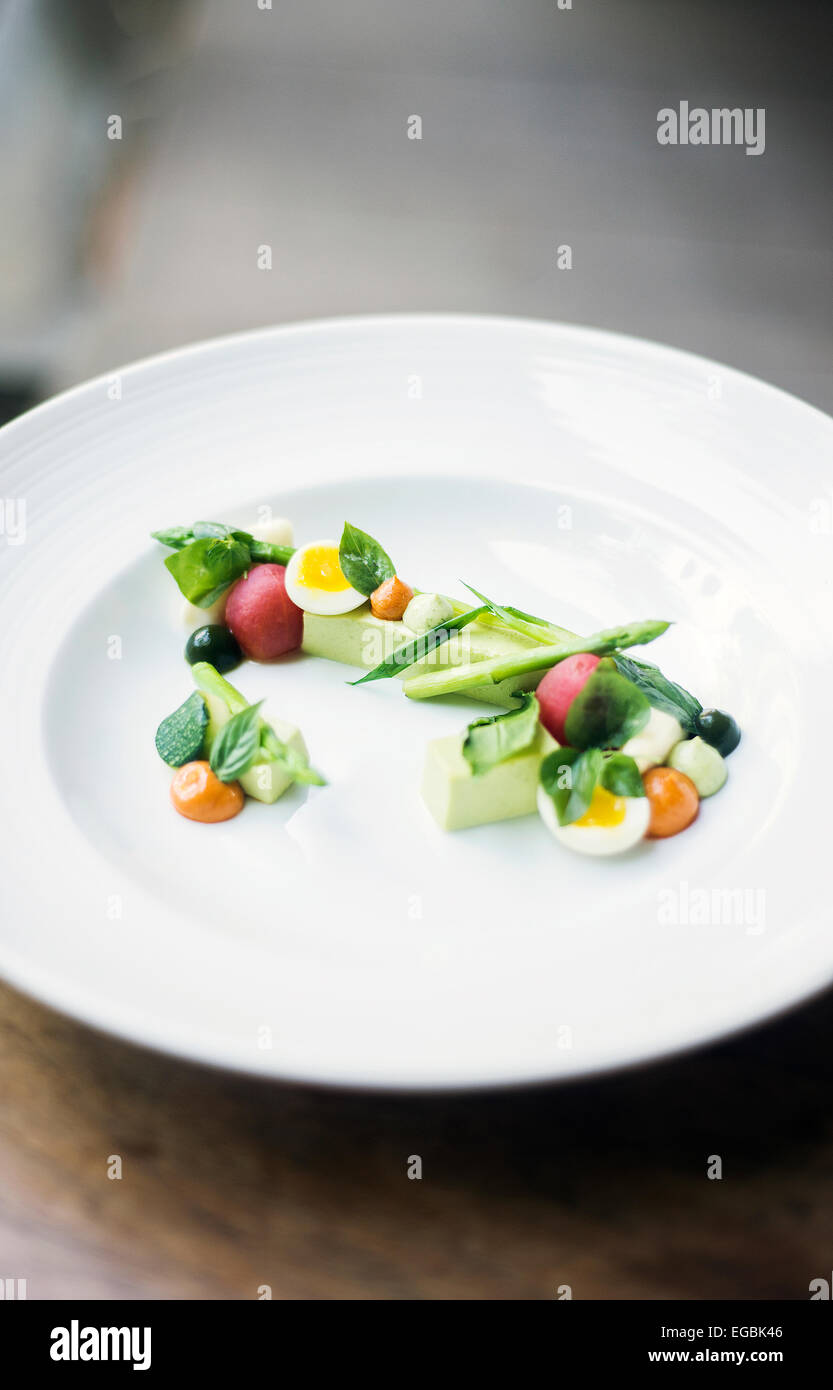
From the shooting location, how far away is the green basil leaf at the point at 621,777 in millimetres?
1951

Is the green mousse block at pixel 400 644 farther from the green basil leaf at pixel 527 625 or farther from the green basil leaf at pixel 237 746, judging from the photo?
the green basil leaf at pixel 237 746

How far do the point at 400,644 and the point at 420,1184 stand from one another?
1.18m

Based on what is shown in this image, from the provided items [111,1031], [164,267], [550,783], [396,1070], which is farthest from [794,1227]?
[164,267]

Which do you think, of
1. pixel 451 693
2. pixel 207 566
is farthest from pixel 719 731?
pixel 207 566

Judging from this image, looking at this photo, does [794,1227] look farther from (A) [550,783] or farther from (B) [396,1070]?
(A) [550,783]

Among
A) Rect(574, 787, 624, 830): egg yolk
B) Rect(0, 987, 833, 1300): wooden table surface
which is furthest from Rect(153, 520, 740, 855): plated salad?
Rect(0, 987, 833, 1300): wooden table surface

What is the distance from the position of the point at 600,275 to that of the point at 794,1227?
299cm

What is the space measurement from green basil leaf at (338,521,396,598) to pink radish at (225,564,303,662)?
0.50 ft

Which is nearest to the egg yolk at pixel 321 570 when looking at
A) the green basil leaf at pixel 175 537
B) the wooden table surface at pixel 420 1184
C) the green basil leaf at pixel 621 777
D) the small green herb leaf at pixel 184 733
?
the green basil leaf at pixel 175 537

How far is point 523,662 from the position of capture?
225 cm

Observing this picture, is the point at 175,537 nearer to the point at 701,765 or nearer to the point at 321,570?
the point at 321,570

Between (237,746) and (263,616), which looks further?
(263,616)

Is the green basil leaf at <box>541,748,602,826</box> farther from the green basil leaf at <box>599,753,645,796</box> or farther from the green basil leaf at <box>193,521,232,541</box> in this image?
the green basil leaf at <box>193,521,232,541</box>

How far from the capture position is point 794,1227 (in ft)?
5.00
